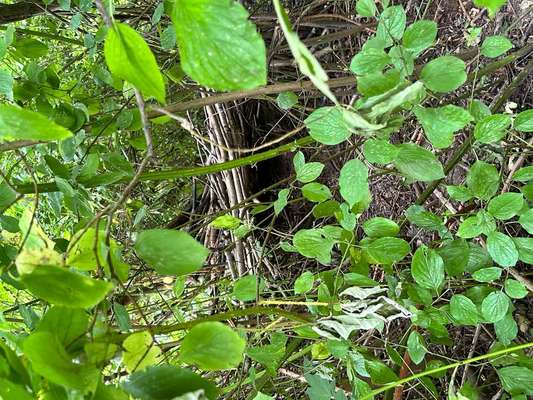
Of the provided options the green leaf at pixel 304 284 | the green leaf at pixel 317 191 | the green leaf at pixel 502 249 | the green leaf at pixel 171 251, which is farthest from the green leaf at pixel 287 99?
the green leaf at pixel 171 251

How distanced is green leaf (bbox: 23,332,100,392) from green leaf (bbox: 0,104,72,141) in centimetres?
12

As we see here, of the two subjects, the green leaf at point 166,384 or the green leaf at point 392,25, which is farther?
the green leaf at point 392,25

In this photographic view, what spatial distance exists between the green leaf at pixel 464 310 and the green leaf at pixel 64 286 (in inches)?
19.4

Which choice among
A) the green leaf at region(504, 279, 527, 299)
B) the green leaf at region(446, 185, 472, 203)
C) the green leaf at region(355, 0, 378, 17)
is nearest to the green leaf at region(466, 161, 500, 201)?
the green leaf at region(446, 185, 472, 203)

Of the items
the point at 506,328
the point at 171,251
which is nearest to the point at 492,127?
the point at 506,328

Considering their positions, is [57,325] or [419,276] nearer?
[57,325]

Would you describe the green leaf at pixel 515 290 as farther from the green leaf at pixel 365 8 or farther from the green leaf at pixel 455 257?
the green leaf at pixel 365 8

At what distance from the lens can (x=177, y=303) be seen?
1395 mm

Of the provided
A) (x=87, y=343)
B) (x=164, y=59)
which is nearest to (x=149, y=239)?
(x=87, y=343)

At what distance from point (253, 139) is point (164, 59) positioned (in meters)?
0.33

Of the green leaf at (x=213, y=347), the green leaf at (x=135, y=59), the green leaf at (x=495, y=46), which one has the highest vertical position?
the green leaf at (x=135, y=59)

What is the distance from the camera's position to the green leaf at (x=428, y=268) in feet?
2.35

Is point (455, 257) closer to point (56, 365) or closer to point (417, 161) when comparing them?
point (417, 161)

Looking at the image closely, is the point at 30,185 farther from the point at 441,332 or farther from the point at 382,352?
the point at 382,352
